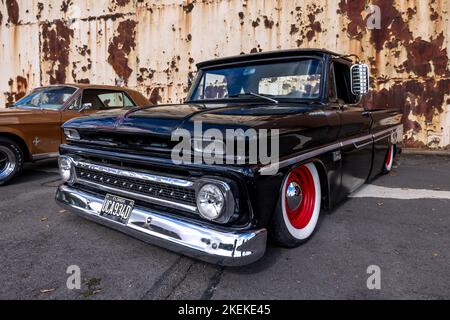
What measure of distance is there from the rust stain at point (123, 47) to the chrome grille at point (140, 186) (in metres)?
6.17

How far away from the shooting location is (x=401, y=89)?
22.7ft

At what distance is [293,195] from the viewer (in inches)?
104

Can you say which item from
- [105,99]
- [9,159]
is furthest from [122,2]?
[9,159]

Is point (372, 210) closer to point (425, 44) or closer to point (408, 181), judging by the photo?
point (408, 181)

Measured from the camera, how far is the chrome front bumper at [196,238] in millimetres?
2045

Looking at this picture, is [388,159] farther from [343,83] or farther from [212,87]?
[212,87]

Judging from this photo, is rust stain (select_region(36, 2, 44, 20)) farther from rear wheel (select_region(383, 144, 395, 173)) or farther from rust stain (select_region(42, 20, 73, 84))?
rear wheel (select_region(383, 144, 395, 173))

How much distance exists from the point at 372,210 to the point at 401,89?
4.27m

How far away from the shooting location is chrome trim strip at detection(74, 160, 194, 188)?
2.24 m

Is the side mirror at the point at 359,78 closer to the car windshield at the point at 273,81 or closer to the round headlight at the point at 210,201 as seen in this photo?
the car windshield at the point at 273,81

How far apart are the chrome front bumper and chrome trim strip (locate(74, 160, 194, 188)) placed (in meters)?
0.22

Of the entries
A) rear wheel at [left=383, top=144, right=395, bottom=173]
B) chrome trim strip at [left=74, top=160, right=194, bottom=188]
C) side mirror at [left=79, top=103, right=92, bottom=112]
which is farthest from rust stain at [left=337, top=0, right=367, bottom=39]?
chrome trim strip at [left=74, top=160, right=194, bottom=188]

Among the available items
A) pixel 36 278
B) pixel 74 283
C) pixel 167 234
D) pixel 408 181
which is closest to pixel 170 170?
pixel 167 234

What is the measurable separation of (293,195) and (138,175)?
44.6 inches
